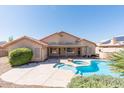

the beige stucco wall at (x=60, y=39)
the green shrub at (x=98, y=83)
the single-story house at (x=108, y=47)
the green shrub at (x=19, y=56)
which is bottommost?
the green shrub at (x=98, y=83)

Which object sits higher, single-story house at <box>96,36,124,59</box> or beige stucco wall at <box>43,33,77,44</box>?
beige stucco wall at <box>43,33,77,44</box>

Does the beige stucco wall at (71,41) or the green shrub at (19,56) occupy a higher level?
the beige stucco wall at (71,41)

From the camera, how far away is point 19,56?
14.9m

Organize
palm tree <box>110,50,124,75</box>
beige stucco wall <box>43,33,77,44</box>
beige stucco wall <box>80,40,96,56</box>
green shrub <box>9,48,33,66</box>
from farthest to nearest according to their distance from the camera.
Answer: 1. beige stucco wall <box>80,40,96,56</box>
2. beige stucco wall <box>43,33,77,44</box>
3. green shrub <box>9,48,33,66</box>
4. palm tree <box>110,50,124,75</box>

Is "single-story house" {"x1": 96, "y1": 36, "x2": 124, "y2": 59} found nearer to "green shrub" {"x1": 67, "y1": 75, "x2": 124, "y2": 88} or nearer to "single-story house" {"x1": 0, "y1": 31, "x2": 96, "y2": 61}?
"single-story house" {"x1": 0, "y1": 31, "x2": 96, "y2": 61}

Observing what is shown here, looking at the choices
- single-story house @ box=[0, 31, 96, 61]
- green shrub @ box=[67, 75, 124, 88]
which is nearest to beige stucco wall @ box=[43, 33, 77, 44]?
single-story house @ box=[0, 31, 96, 61]

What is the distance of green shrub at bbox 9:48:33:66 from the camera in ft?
47.5

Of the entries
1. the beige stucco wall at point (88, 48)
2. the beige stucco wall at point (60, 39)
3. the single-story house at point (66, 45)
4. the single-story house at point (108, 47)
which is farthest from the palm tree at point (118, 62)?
the beige stucco wall at point (88, 48)

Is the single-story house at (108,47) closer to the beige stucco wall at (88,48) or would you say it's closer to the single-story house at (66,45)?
the beige stucco wall at (88,48)

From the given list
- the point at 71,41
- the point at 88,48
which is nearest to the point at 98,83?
the point at 71,41

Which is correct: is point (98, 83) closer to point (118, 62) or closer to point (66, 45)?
point (118, 62)

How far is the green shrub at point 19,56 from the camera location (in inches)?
570

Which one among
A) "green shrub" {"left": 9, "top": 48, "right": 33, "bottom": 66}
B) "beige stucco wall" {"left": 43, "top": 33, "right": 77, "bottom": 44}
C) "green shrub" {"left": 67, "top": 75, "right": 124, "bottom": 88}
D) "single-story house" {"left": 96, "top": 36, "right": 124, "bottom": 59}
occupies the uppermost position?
"beige stucco wall" {"left": 43, "top": 33, "right": 77, "bottom": 44}
